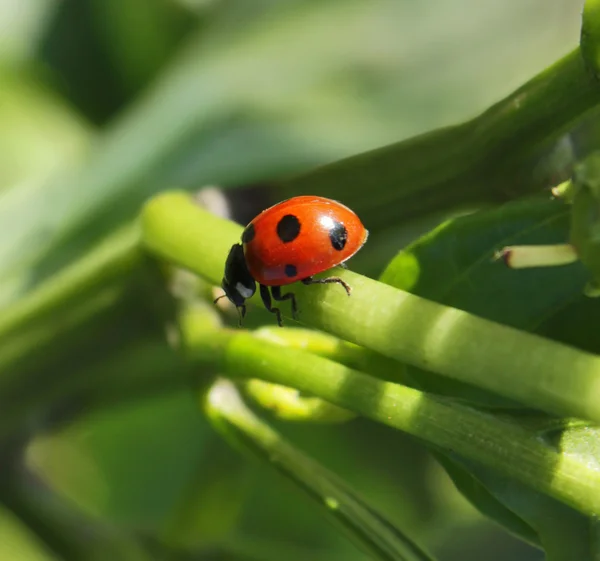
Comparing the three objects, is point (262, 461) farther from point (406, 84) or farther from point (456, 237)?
point (406, 84)

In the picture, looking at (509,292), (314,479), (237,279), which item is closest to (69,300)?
(237,279)

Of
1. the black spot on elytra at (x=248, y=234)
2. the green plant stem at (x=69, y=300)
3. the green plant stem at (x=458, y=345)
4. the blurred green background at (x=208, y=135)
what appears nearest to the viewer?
the green plant stem at (x=458, y=345)

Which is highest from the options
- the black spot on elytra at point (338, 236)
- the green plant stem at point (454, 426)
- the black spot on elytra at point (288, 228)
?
the black spot on elytra at point (288, 228)

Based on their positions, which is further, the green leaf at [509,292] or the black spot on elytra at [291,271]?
the black spot on elytra at [291,271]

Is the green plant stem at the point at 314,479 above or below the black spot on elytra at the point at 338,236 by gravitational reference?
below

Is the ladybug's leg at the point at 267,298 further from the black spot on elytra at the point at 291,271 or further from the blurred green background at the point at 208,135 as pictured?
the blurred green background at the point at 208,135

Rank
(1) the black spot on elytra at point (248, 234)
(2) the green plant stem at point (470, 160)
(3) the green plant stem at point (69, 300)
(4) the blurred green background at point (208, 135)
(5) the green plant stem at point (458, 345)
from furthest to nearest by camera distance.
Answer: (4) the blurred green background at point (208, 135)
(3) the green plant stem at point (69, 300)
(1) the black spot on elytra at point (248, 234)
(2) the green plant stem at point (470, 160)
(5) the green plant stem at point (458, 345)

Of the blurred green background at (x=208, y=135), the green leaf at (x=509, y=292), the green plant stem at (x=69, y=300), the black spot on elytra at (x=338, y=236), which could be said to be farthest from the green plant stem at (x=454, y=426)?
the blurred green background at (x=208, y=135)

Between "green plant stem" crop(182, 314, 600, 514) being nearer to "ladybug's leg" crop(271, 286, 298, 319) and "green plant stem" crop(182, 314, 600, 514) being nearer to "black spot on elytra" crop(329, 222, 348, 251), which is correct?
"ladybug's leg" crop(271, 286, 298, 319)
